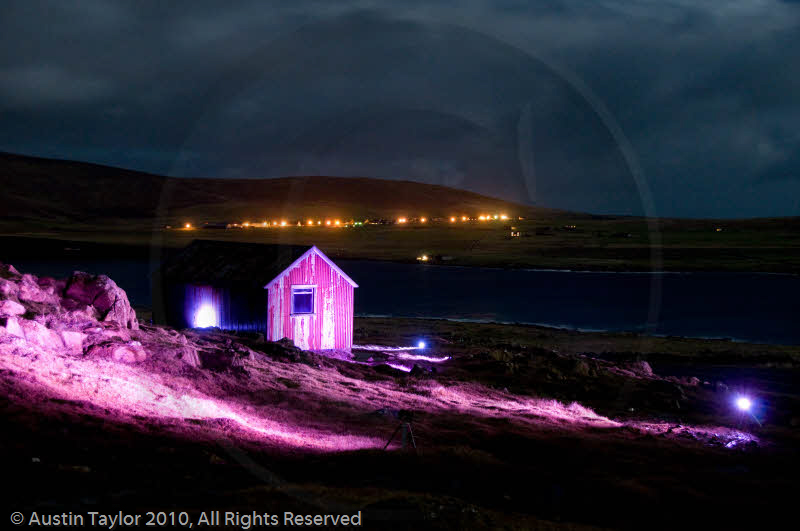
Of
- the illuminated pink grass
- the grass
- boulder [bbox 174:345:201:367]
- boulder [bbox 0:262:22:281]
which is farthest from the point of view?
the grass

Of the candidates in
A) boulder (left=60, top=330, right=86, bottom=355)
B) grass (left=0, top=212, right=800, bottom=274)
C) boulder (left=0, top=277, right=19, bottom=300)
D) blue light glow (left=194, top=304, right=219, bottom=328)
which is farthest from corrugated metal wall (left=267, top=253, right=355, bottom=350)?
grass (left=0, top=212, right=800, bottom=274)

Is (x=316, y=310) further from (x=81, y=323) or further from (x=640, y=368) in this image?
(x=640, y=368)

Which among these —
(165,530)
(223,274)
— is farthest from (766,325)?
(165,530)

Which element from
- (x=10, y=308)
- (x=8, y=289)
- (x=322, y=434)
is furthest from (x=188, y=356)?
(x=322, y=434)

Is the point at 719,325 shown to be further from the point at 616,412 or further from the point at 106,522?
the point at 106,522

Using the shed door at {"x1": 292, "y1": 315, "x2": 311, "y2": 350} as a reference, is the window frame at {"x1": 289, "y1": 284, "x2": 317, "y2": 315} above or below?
above

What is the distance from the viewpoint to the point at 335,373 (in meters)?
24.5

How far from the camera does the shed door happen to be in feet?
101

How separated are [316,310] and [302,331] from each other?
1.12 m

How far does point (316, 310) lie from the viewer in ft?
104

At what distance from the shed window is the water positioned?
3062 centimetres

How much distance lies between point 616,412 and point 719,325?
1565 inches

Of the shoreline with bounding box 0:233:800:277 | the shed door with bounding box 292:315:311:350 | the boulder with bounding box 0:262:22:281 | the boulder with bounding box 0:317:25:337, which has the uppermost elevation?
the shoreline with bounding box 0:233:800:277

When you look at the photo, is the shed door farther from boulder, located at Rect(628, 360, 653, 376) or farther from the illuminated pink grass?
boulder, located at Rect(628, 360, 653, 376)
